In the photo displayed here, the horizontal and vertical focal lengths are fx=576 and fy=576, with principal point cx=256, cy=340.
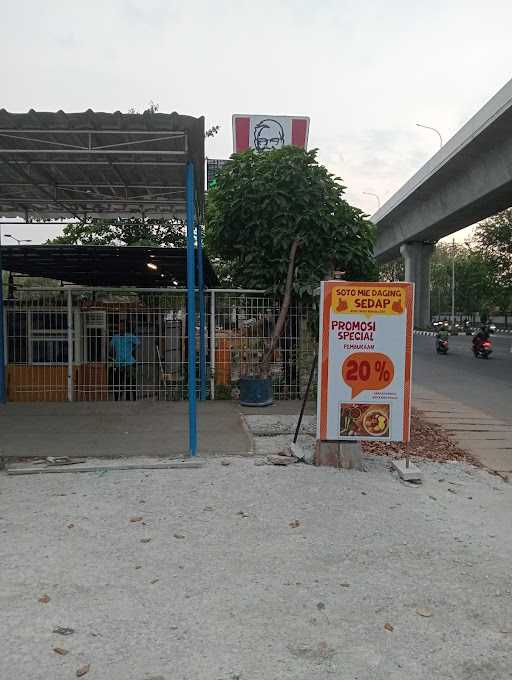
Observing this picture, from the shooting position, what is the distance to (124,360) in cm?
983

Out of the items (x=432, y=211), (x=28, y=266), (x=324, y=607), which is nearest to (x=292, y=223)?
(x=28, y=266)

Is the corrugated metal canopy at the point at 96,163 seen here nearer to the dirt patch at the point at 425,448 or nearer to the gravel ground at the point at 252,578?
the gravel ground at the point at 252,578

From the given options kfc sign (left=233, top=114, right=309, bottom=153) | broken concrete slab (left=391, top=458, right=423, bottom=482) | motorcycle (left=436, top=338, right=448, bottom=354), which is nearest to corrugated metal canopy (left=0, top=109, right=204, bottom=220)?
broken concrete slab (left=391, top=458, right=423, bottom=482)

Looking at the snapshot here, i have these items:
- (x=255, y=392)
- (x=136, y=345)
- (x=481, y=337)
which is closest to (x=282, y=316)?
(x=255, y=392)

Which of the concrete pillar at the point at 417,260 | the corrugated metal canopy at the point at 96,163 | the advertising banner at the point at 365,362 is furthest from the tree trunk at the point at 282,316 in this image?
the concrete pillar at the point at 417,260

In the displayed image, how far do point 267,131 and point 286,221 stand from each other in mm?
5178

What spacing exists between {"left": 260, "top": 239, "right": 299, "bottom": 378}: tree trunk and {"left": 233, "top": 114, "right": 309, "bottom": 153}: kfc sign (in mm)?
5242

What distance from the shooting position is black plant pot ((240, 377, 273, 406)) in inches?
365

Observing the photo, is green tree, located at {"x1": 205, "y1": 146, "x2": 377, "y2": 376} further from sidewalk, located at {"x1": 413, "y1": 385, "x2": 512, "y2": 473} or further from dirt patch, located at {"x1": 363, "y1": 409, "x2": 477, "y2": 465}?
dirt patch, located at {"x1": 363, "y1": 409, "x2": 477, "y2": 465}

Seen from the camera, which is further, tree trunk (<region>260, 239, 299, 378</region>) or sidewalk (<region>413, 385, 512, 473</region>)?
tree trunk (<region>260, 239, 299, 378</region>)

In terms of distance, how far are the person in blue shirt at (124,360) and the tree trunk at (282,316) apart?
220cm

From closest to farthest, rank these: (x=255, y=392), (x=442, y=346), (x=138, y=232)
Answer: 1. (x=255, y=392)
2. (x=138, y=232)
3. (x=442, y=346)

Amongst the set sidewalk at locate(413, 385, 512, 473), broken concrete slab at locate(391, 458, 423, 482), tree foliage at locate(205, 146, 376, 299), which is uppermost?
tree foliage at locate(205, 146, 376, 299)

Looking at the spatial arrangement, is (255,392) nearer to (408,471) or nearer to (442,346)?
(408,471)
